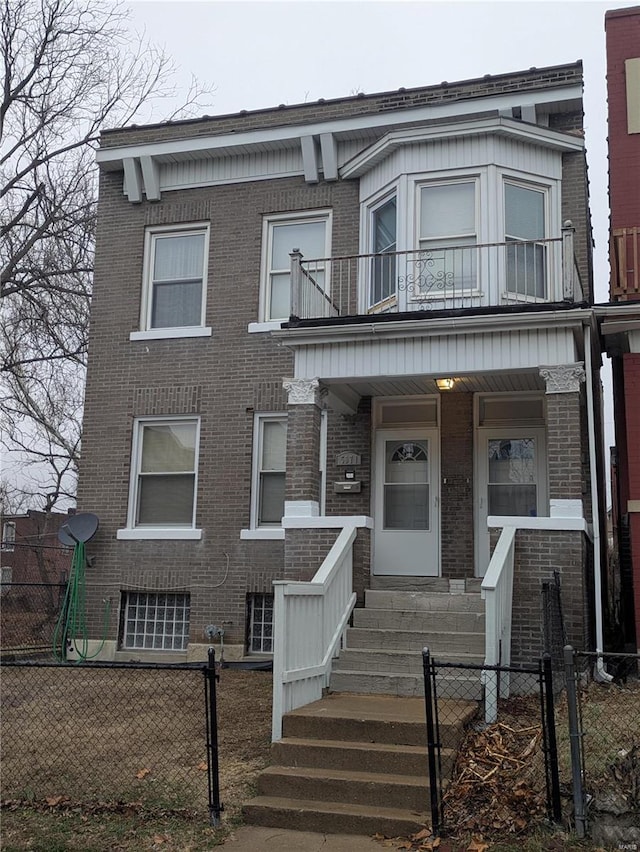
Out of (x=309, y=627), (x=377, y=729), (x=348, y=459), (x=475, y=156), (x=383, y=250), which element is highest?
(x=475, y=156)

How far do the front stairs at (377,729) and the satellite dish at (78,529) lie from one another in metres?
5.07

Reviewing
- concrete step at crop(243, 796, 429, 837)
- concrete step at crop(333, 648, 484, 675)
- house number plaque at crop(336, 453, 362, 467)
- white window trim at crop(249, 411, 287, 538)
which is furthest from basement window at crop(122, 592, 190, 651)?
concrete step at crop(243, 796, 429, 837)

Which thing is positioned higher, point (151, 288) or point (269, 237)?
point (269, 237)

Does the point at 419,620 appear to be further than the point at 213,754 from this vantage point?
Yes

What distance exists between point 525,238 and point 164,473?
20.5 feet

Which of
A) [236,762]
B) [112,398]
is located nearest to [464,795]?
[236,762]

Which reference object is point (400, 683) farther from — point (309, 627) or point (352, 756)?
point (352, 756)

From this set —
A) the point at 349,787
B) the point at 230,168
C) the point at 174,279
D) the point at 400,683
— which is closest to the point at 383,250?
the point at 230,168

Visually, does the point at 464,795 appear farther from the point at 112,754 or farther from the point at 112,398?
the point at 112,398

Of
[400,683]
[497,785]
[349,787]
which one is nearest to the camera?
[497,785]

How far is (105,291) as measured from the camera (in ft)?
45.2

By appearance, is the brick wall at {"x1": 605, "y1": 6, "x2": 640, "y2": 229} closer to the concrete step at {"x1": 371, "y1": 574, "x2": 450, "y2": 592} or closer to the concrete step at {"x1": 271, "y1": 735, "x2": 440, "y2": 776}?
the concrete step at {"x1": 371, "y1": 574, "x2": 450, "y2": 592}

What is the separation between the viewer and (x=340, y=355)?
1041cm

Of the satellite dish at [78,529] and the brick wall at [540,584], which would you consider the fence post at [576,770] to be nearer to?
the brick wall at [540,584]
